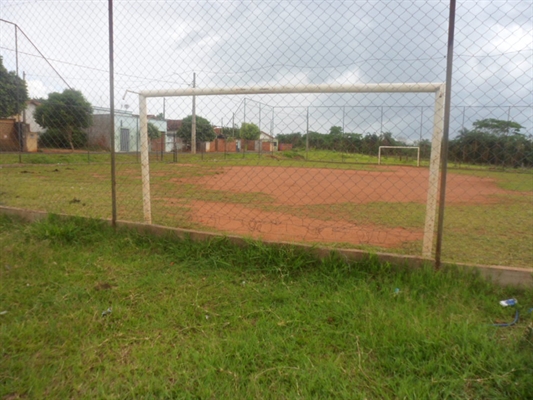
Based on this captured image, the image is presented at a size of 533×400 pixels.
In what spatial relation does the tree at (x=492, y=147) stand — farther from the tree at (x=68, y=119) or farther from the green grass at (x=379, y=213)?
the tree at (x=68, y=119)

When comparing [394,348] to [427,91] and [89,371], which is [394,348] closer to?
[89,371]

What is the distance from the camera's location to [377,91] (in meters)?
3.27

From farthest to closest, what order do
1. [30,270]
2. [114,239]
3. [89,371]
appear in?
[114,239], [30,270], [89,371]

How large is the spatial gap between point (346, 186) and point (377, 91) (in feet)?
25.7

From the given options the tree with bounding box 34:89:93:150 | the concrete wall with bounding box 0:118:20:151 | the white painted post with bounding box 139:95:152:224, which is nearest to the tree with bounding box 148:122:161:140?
the tree with bounding box 34:89:93:150

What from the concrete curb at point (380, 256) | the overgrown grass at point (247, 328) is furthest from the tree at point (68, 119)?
the overgrown grass at point (247, 328)

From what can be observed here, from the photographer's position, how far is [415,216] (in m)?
5.92

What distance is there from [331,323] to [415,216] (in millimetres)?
3988

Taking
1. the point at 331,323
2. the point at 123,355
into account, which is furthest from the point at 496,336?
the point at 123,355

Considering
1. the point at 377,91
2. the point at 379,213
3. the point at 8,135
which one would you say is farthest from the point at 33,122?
the point at 377,91

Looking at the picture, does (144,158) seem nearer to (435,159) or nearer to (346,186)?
(435,159)

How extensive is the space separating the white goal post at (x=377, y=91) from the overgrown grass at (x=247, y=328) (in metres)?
0.55

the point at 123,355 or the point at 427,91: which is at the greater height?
the point at 427,91

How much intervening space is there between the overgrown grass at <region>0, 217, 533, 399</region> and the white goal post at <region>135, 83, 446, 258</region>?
548mm
